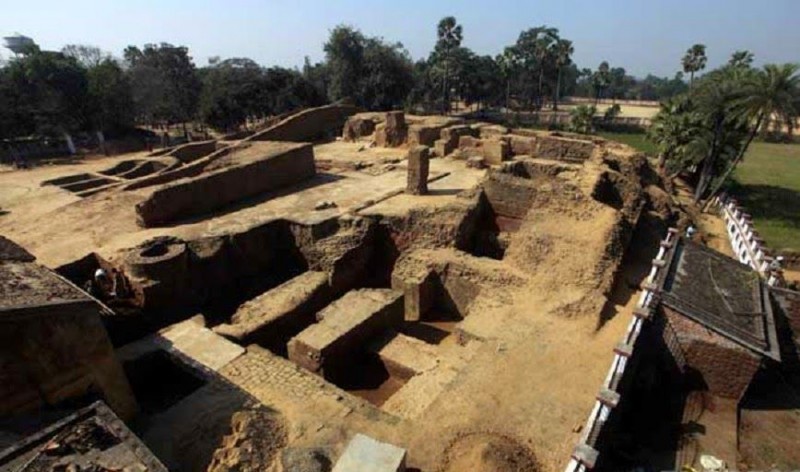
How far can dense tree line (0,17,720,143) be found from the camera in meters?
28.8

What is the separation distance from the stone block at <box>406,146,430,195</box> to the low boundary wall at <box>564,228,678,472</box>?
800cm

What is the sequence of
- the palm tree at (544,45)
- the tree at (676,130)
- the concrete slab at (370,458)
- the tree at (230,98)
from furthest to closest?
the palm tree at (544,45), the tree at (230,98), the tree at (676,130), the concrete slab at (370,458)

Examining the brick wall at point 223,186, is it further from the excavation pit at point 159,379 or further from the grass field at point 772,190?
the grass field at point 772,190

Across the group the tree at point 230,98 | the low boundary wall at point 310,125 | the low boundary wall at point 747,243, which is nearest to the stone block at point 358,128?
the low boundary wall at point 310,125

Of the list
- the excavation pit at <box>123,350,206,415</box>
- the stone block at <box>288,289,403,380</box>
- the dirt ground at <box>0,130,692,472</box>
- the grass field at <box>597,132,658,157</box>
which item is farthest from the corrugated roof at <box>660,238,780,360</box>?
the grass field at <box>597,132,658,157</box>

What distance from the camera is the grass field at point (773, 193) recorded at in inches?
742

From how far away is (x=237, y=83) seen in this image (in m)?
36.5

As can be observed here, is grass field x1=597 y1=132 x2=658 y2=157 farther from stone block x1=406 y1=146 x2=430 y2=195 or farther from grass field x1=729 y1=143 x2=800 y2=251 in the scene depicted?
stone block x1=406 y1=146 x2=430 y2=195

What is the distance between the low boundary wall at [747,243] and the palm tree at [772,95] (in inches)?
145

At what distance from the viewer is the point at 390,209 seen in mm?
14195

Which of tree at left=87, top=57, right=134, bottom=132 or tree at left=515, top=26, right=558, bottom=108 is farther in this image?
tree at left=515, top=26, right=558, bottom=108

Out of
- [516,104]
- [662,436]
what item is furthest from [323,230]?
[516,104]

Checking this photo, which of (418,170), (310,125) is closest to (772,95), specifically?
(418,170)

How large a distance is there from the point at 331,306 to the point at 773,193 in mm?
28112
